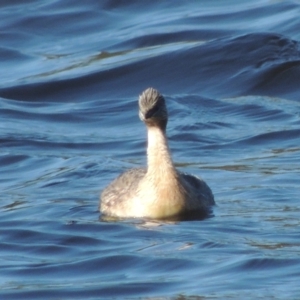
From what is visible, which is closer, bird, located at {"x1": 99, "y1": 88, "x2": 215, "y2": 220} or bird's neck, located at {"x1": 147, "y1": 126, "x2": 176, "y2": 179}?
bird, located at {"x1": 99, "y1": 88, "x2": 215, "y2": 220}

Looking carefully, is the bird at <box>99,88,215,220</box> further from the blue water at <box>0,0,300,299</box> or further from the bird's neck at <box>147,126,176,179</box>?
the blue water at <box>0,0,300,299</box>

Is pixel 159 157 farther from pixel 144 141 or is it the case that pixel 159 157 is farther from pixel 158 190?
pixel 144 141

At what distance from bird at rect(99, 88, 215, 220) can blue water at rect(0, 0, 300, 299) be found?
25 centimetres

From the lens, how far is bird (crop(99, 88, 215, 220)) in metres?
13.4

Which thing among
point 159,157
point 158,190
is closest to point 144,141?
point 159,157

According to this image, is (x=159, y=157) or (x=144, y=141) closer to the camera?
(x=159, y=157)

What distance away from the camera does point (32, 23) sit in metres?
27.3

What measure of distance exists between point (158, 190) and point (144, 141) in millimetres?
4559

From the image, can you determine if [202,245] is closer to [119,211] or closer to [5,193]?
[119,211]

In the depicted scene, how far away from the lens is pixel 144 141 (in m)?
18.1

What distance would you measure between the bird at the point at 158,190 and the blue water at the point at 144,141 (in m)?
0.25

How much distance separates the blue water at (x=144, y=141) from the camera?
11.0m

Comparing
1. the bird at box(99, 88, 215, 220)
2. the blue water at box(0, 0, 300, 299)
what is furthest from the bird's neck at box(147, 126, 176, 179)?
the blue water at box(0, 0, 300, 299)

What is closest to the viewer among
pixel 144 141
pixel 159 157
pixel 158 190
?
pixel 158 190
